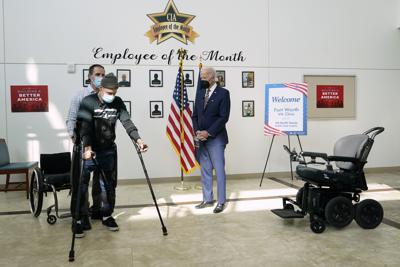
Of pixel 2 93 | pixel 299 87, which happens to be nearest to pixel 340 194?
pixel 299 87

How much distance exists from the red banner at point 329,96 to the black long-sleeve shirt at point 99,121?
4.46 meters

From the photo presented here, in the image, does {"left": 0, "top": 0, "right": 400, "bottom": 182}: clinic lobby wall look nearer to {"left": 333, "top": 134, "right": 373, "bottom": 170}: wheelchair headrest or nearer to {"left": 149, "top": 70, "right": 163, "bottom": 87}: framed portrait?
{"left": 149, "top": 70, "right": 163, "bottom": 87}: framed portrait

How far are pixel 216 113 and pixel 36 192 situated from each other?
2.16 metres

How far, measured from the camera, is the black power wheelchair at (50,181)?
12.7ft

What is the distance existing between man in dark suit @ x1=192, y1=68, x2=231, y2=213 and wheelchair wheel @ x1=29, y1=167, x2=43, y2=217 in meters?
1.75

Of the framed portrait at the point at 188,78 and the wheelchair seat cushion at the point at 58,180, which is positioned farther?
the framed portrait at the point at 188,78

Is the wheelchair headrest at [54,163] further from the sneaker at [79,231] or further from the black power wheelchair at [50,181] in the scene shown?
the sneaker at [79,231]

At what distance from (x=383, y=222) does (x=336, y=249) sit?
1.06 meters

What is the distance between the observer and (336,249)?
304cm

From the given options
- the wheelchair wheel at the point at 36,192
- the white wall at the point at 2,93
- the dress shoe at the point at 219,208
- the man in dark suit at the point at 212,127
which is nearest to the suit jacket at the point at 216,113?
the man in dark suit at the point at 212,127

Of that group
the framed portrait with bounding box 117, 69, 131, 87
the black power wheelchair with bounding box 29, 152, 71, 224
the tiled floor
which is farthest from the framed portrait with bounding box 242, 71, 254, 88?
the black power wheelchair with bounding box 29, 152, 71, 224

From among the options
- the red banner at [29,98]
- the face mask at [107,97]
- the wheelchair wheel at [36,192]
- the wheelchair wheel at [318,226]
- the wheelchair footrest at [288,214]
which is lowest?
the wheelchair wheel at [318,226]

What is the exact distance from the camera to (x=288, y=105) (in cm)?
607

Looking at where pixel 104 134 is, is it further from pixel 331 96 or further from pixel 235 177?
pixel 331 96
